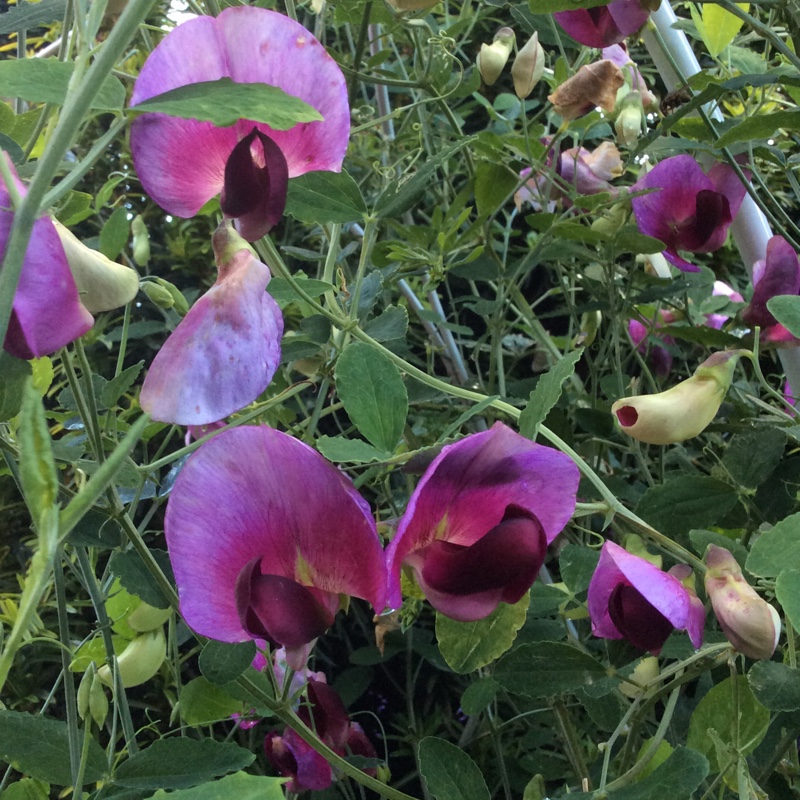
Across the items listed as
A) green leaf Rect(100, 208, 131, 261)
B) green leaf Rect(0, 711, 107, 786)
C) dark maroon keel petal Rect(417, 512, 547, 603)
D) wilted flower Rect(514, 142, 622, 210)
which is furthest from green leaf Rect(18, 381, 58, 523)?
wilted flower Rect(514, 142, 622, 210)

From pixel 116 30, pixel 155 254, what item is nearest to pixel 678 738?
pixel 116 30

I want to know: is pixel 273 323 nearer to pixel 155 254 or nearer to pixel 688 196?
pixel 688 196

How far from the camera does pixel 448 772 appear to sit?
1.53 feet

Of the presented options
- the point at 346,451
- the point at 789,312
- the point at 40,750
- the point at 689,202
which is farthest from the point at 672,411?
Result: the point at 40,750

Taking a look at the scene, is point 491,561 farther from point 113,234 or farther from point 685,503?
point 113,234

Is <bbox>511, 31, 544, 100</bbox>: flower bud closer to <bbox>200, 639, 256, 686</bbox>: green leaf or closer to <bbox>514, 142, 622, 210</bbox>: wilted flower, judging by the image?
<bbox>514, 142, 622, 210</bbox>: wilted flower

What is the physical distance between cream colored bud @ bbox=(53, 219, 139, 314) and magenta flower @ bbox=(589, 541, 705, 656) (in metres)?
0.27

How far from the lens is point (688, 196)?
668 mm

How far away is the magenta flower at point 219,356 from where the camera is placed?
0.27 metres

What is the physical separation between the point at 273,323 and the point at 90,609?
3.02 feet

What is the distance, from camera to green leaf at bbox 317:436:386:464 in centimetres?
38

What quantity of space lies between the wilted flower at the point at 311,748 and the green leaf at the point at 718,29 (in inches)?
25.1

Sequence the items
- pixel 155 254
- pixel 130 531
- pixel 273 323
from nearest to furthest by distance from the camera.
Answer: pixel 273 323 < pixel 130 531 < pixel 155 254

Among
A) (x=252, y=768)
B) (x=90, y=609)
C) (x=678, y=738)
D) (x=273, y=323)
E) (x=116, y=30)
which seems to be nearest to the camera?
(x=116, y=30)
